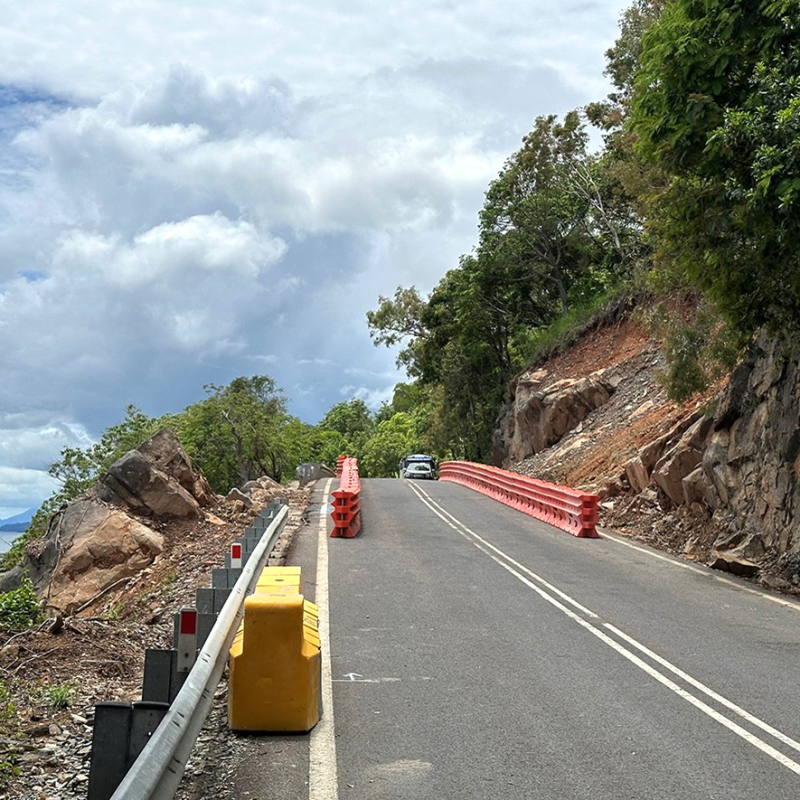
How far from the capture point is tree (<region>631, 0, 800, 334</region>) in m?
13.3

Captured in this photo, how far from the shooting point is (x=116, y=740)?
5.25 meters

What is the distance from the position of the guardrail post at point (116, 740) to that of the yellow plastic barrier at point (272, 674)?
5.89 ft

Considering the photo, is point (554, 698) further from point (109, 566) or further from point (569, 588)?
point (109, 566)

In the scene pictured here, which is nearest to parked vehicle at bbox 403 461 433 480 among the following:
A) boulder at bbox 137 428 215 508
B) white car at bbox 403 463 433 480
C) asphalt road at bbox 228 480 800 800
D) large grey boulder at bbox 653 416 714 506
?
white car at bbox 403 463 433 480

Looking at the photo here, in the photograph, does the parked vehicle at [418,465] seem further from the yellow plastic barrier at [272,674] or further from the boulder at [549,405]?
the yellow plastic barrier at [272,674]

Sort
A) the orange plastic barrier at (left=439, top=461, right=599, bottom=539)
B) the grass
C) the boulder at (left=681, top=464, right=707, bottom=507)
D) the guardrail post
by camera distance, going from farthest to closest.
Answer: the grass, the orange plastic barrier at (left=439, top=461, right=599, bottom=539), the boulder at (left=681, top=464, right=707, bottom=507), the guardrail post

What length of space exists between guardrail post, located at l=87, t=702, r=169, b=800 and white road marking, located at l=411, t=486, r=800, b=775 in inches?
160

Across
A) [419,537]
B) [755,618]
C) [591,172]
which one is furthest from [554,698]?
[591,172]

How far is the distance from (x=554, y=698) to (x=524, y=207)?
41.6m

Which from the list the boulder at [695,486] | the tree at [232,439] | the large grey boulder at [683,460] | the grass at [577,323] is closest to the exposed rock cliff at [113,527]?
the large grey boulder at [683,460]

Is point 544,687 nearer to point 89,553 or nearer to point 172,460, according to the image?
point 89,553

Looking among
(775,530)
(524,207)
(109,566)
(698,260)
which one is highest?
(524,207)

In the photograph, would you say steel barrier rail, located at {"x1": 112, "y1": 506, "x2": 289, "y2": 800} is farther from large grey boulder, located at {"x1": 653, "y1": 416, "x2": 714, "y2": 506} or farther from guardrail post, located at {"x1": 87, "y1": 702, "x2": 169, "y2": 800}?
large grey boulder, located at {"x1": 653, "y1": 416, "x2": 714, "y2": 506}

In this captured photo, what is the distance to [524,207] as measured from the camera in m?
47.7
